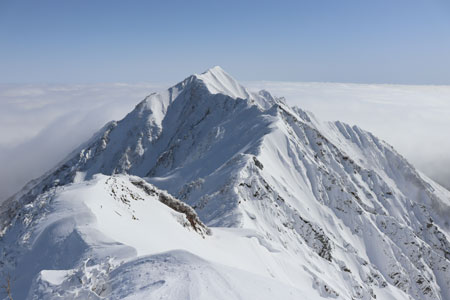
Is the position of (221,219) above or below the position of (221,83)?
below

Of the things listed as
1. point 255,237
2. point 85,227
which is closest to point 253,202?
point 255,237

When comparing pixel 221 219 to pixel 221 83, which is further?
pixel 221 83

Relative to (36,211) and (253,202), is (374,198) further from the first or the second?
(36,211)

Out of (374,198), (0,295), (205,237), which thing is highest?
(0,295)

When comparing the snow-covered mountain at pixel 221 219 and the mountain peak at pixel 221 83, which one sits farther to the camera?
the mountain peak at pixel 221 83
